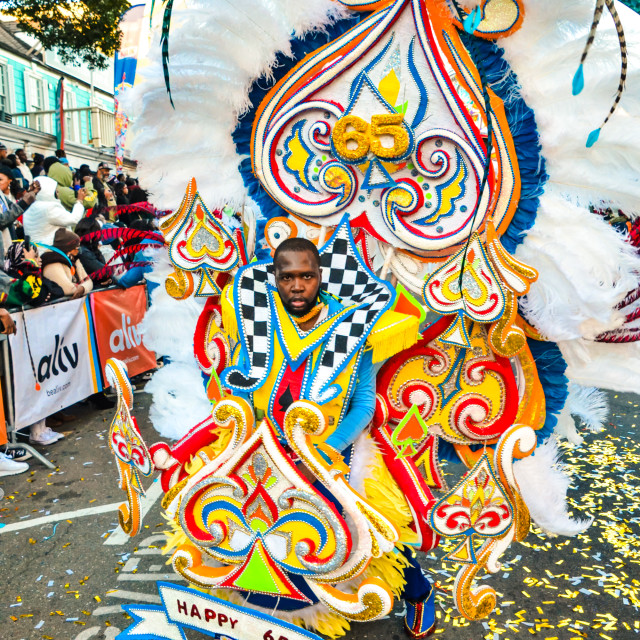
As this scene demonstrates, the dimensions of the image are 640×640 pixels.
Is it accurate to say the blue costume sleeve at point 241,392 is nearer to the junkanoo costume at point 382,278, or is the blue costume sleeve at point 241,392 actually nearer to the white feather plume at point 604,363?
the junkanoo costume at point 382,278

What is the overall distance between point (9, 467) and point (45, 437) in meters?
0.55

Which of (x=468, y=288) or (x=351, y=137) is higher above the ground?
(x=351, y=137)

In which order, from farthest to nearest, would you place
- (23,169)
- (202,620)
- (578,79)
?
(23,169) → (202,620) → (578,79)

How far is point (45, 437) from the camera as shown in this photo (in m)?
4.71

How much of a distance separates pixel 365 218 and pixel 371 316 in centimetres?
50

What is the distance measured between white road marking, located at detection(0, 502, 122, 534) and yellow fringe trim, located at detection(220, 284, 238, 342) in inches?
71.5

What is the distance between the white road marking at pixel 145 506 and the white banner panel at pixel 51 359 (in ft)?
3.86

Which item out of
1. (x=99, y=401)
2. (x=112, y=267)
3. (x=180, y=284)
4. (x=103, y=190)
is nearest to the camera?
(x=180, y=284)

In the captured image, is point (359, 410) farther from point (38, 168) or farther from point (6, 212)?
point (38, 168)

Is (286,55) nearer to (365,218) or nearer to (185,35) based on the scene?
(185,35)

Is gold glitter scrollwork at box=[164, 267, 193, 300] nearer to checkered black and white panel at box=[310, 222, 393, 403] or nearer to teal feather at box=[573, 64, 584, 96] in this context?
checkered black and white panel at box=[310, 222, 393, 403]

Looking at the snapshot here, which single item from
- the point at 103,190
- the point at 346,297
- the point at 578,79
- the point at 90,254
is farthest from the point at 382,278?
the point at 103,190

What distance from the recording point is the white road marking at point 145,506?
338cm

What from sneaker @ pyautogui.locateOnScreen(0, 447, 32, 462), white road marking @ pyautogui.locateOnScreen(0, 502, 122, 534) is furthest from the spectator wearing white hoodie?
white road marking @ pyautogui.locateOnScreen(0, 502, 122, 534)
